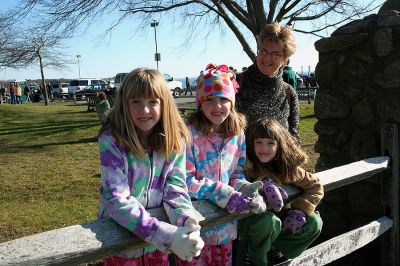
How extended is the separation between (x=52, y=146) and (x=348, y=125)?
27.4 feet

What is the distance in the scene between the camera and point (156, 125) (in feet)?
6.90

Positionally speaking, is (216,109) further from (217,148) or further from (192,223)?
(192,223)

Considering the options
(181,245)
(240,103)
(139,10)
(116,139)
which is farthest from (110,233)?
(139,10)

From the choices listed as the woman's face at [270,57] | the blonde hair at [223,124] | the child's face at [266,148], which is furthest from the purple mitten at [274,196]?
the woman's face at [270,57]

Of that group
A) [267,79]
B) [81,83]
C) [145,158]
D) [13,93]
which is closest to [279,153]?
[267,79]

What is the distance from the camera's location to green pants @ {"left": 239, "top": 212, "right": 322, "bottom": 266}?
2.22 m

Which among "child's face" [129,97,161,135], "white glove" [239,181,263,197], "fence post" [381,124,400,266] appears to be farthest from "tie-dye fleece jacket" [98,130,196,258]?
"fence post" [381,124,400,266]

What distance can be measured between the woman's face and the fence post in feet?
3.78

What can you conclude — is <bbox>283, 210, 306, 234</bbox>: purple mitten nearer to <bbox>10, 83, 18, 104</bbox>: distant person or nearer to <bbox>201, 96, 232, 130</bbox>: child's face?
<bbox>201, 96, 232, 130</bbox>: child's face

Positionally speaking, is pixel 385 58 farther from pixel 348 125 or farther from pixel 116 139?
pixel 116 139

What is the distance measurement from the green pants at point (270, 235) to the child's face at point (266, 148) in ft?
1.22

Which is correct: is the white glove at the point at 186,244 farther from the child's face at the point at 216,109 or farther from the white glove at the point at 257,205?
the child's face at the point at 216,109

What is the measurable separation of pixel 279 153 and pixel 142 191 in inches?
36.0

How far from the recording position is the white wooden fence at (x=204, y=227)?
1.46 meters
